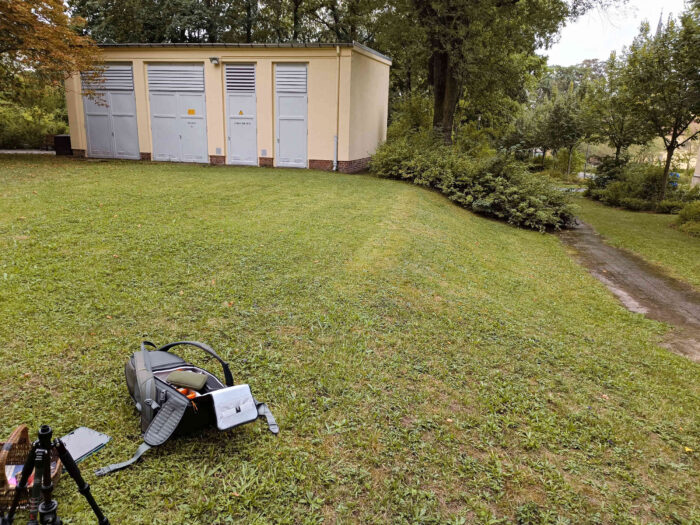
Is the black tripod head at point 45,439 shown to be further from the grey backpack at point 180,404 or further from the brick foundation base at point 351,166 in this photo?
the brick foundation base at point 351,166

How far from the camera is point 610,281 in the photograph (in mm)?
8461

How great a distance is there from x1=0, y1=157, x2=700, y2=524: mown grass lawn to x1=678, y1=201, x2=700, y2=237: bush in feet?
26.4

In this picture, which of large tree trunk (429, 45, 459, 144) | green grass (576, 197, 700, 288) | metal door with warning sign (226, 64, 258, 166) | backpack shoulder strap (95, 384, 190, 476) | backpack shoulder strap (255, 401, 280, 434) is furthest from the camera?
large tree trunk (429, 45, 459, 144)

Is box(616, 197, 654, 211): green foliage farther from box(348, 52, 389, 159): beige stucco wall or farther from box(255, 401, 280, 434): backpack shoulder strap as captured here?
box(255, 401, 280, 434): backpack shoulder strap

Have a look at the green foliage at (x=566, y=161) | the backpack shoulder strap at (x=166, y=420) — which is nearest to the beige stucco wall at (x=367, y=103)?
the backpack shoulder strap at (x=166, y=420)

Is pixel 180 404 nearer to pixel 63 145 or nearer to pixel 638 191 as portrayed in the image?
pixel 63 145

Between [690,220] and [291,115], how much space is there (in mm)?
12686

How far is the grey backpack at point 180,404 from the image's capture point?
8.59 ft

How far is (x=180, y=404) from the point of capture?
2635 millimetres

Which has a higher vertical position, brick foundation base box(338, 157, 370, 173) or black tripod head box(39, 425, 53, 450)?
brick foundation base box(338, 157, 370, 173)

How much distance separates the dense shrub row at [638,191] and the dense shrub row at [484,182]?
680 centimetres

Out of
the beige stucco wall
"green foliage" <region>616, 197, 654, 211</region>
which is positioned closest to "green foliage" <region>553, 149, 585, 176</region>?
"green foliage" <region>616, 197, 654, 211</region>

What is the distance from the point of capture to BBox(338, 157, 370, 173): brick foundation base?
51.9ft

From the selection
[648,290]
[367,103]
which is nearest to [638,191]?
[367,103]
